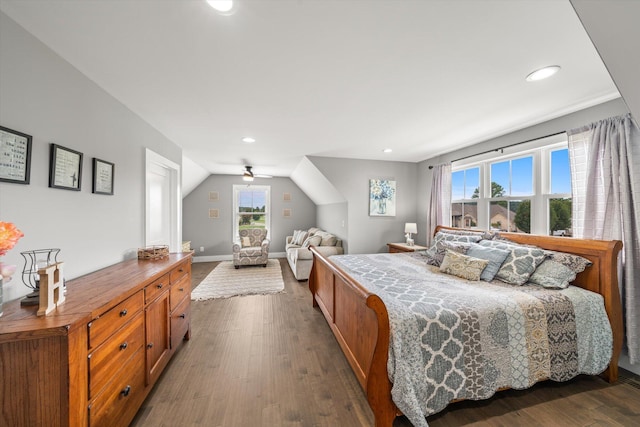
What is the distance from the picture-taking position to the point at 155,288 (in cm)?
173

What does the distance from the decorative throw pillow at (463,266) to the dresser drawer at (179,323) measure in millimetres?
2705

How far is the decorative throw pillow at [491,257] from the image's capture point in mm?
2223

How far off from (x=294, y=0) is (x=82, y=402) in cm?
209

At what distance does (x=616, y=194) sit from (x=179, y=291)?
13.2 ft

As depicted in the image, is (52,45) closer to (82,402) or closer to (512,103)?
(82,402)

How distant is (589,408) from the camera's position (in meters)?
1.62

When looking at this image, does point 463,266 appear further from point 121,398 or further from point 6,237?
point 6,237

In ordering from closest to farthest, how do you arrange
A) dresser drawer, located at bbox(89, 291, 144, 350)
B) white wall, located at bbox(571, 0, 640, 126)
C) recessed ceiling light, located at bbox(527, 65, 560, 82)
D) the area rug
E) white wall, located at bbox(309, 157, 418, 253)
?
white wall, located at bbox(571, 0, 640, 126)
dresser drawer, located at bbox(89, 291, 144, 350)
recessed ceiling light, located at bbox(527, 65, 560, 82)
the area rug
white wall, located at bbox(309, 157, 418, 253)

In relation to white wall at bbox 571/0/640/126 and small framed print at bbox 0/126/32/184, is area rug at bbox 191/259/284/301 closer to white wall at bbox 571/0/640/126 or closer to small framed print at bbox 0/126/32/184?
small framed print at bbox 0/126/32/184

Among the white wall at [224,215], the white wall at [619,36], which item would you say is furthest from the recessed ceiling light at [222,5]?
the white wall at [224,215]

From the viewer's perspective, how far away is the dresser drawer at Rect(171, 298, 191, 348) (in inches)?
80.7

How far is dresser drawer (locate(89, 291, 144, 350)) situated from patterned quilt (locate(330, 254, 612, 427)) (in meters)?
1.56

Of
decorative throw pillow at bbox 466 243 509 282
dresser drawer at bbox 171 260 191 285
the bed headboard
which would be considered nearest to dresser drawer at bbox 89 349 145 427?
dresser drawer at bbox 171 260 191 285

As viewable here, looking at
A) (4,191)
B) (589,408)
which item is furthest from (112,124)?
(589,408)
